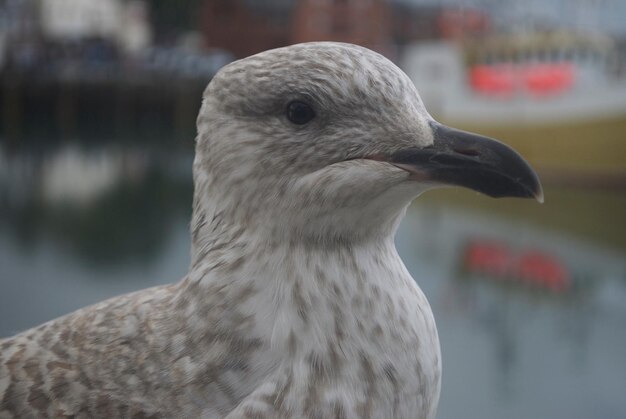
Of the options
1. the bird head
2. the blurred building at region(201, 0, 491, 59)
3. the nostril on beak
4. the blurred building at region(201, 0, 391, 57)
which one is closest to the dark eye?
the bird head

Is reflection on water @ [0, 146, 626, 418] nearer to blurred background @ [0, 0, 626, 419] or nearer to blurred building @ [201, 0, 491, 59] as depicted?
blurred background @ [0, 0, 626, 419]

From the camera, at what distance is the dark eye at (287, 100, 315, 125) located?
60 cm

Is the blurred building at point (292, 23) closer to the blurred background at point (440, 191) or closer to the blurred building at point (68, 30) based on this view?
the blurred background at point (440, 191)

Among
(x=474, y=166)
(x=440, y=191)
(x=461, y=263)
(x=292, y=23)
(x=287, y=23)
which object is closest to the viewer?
(x=474, y=166)

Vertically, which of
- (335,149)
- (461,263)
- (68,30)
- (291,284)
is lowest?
(461,263)

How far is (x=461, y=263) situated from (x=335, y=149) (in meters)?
3.48

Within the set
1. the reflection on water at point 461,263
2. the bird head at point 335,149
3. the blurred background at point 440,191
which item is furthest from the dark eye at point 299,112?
the blurred background at point 440,191

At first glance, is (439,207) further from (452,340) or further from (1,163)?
(1,163)

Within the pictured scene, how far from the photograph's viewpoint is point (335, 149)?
23.6 inches

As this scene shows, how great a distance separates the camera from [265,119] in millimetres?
606

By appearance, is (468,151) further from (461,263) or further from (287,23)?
(287,23)

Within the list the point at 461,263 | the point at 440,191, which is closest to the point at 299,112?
the point at 461,263

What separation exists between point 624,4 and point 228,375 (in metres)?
5.95

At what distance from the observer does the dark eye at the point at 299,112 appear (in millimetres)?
600
